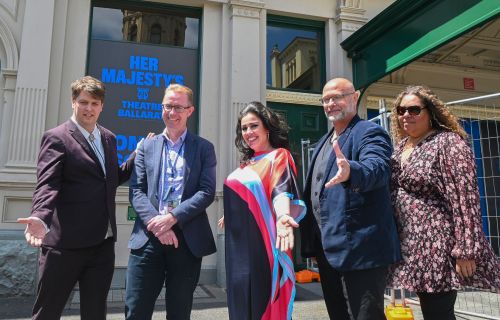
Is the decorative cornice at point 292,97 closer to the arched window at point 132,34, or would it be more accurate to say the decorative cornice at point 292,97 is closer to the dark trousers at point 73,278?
the arched window at point 132,34

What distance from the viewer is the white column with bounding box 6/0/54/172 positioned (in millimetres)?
5891

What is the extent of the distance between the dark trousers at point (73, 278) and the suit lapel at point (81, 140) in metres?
0.53

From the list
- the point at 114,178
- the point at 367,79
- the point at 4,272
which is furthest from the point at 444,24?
the point at 4,272

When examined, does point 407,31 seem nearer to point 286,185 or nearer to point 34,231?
point 286,185

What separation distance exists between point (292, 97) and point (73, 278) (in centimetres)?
574

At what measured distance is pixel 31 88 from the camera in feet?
19.8

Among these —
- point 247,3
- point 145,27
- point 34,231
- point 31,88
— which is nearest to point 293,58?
point 247,3

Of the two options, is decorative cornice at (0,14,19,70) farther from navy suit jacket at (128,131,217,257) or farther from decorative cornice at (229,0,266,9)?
navy suit jacket at (128,131,217,257)

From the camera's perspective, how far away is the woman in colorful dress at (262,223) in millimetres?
A: 2152

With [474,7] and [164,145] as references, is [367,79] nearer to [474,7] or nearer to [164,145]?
[474,7]

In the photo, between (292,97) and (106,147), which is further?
(292,97)

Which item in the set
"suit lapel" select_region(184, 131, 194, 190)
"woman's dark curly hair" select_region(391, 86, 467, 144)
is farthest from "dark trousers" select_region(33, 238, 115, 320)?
"woman's dark curly hair" select_region(391, 86, 467, 144)

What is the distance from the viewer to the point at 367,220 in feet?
7.18

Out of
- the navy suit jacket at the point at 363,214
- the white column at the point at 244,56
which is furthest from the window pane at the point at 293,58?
the navy suit jacket at the point at 363,214
